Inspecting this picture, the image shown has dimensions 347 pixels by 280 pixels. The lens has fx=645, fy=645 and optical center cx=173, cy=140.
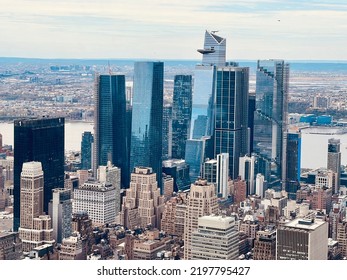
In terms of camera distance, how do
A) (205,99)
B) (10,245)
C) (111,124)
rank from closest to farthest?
(10,245)
(111,124)
(205,99)

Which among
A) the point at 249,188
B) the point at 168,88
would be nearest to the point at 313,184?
the point at 249,188

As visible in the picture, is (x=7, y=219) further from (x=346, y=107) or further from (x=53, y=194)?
(x=346, y=107)

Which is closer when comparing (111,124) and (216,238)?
(216,238)

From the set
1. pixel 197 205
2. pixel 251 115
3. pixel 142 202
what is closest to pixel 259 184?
pixel 142 202

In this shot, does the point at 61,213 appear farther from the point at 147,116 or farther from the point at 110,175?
the point at 147,116

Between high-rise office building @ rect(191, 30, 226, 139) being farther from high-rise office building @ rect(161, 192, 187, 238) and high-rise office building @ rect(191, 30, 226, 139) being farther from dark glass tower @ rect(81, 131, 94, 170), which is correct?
high-rise office building @ rect(161, 192, 187, 238)

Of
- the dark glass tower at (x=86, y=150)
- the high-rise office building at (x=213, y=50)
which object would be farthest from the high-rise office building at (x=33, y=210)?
the high-rise office building at (x=213, y=50)

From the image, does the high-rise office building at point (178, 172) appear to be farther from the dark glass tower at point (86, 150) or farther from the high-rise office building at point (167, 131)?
the dark glass tower at point (86, 150)
